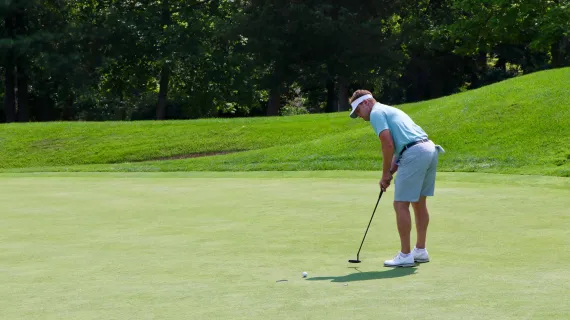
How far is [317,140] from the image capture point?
101 feet

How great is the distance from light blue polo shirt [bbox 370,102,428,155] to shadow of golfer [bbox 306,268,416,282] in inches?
50.1

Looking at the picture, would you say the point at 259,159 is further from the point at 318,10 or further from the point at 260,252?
the point at 318,10

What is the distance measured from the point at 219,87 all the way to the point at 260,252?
50.9 m

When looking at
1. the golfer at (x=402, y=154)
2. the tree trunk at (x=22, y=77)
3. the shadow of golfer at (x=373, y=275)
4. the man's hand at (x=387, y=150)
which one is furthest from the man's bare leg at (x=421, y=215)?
the tree trunk at (x=22, y=77)

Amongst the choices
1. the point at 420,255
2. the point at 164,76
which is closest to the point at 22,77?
the point at 164,76

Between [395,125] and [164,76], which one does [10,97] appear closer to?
[164,76]

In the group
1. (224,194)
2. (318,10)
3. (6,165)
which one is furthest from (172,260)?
(318,10)

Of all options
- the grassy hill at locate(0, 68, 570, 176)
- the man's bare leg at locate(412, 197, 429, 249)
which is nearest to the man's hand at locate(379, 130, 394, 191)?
the man's bare leg at locate(412, 197, 429, 249)

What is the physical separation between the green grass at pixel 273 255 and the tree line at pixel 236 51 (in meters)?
38.3

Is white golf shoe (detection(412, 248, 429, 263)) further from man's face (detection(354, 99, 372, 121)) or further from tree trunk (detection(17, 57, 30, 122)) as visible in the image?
tree trunk (detection(17, 57, 30, 122))

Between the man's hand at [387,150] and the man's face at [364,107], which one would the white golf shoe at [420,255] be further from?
the man's face at [364,107]

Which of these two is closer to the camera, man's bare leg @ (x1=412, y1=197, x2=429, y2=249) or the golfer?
the golfer

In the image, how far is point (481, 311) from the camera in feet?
22.6

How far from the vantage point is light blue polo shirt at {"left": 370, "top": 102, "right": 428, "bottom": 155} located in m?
9.52
